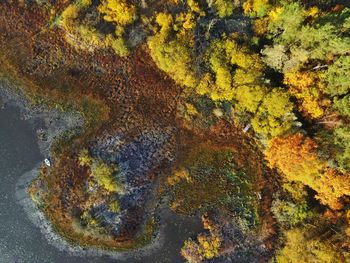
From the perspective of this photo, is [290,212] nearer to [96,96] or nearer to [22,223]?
[96,96]

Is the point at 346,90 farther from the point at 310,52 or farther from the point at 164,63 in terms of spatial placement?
the point at 164,63

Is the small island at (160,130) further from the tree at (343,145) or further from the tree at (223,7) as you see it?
the tree at (343,145)

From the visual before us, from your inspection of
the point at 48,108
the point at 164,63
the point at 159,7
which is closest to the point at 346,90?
the point at 164,63

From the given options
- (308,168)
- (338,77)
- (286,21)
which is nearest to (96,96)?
(286,21)

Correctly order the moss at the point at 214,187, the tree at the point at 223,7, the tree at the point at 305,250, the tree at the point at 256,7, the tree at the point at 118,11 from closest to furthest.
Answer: the tree at the point at 305,250
the tree at the point at 256,7
the tree at the point at 223,7
the tree at the point at 118,11
the moss at the point at 214,187

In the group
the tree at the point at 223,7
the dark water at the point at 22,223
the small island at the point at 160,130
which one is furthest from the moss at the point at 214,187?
the tree at the point at 223,7
